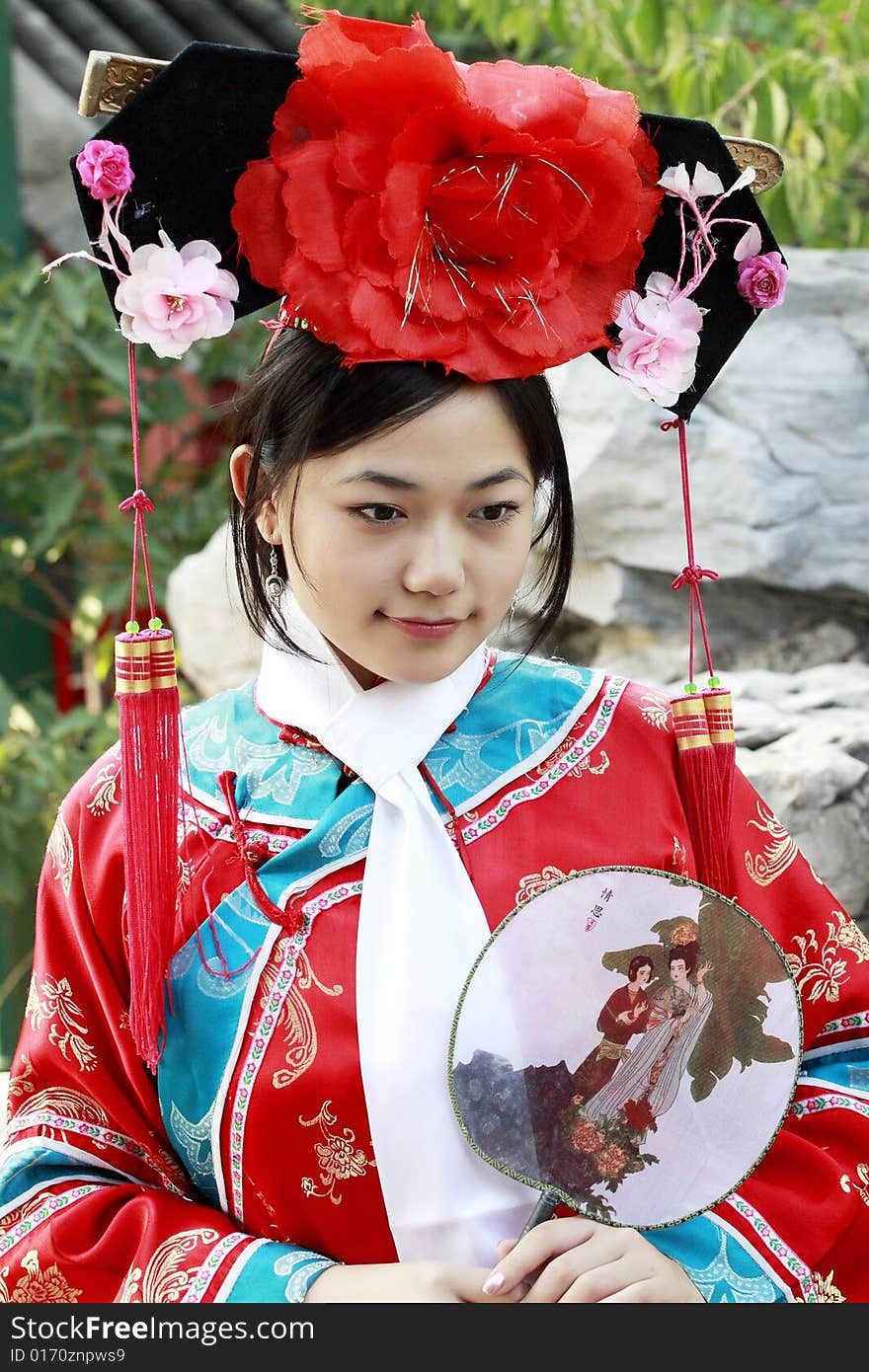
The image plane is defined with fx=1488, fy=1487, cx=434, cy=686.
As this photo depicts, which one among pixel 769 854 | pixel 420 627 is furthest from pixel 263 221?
pixel 769 854

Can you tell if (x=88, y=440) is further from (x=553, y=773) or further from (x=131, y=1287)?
(x=131, y=1287)

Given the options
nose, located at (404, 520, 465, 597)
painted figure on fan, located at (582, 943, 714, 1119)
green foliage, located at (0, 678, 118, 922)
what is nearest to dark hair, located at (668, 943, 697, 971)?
painted figure on fan, located at (582, 943, 714, 1119)

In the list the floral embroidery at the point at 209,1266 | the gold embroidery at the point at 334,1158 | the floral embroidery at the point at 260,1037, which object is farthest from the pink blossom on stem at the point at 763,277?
the floral embroidery at the point at 209,1266

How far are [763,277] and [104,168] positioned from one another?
19.9 inches

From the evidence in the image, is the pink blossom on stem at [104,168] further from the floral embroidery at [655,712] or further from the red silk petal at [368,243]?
the floral embroidery at [655,712]

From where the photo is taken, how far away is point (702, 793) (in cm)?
121

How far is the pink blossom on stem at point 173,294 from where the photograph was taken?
3.45ft

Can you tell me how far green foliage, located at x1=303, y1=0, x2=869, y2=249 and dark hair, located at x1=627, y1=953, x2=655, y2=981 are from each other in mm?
1694

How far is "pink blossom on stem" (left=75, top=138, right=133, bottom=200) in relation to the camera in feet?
3.32

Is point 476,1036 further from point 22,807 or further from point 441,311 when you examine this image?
point 22,807

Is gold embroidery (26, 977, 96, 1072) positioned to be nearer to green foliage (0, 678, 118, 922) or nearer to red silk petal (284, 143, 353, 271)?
red silk petal (284, 143, 353, 271)

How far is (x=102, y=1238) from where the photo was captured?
3.75 feet

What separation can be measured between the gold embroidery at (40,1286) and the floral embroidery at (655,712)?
64 cm

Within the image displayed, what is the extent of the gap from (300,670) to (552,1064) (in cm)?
37
